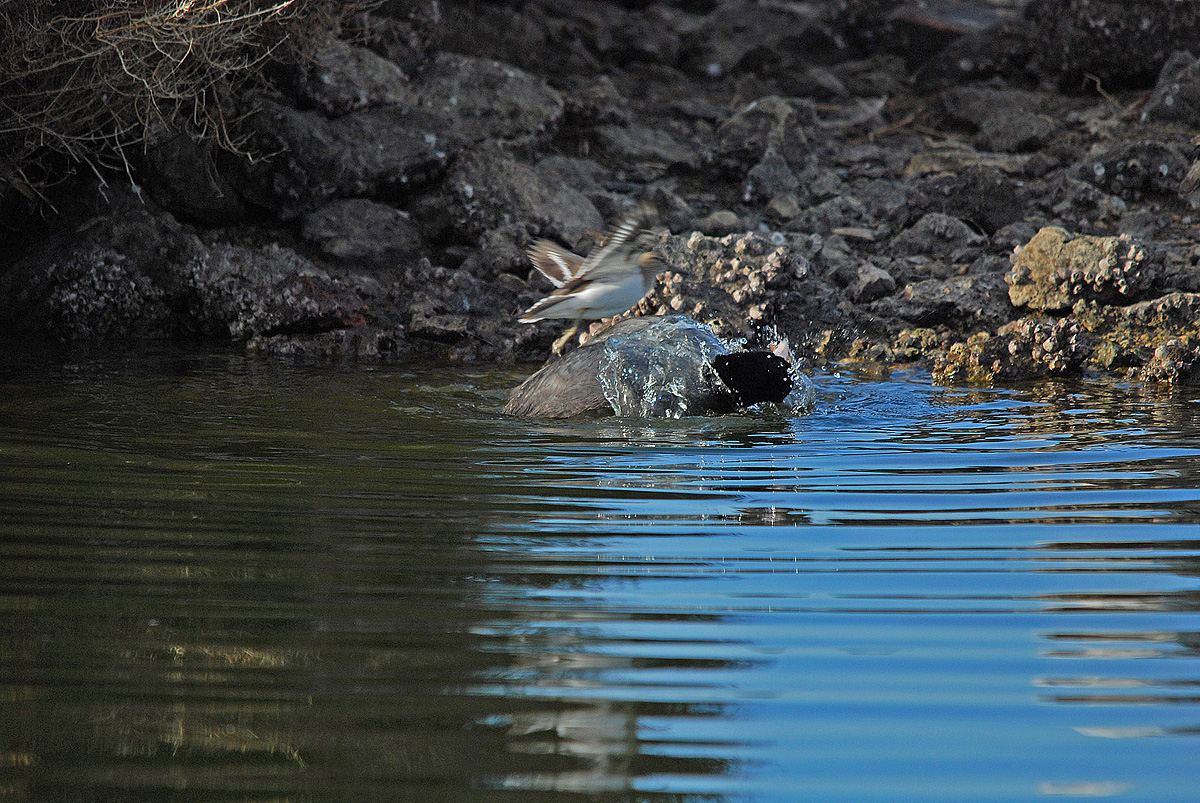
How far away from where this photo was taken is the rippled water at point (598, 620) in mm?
2119

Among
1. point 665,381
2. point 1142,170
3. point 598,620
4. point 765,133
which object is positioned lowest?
point 598,620

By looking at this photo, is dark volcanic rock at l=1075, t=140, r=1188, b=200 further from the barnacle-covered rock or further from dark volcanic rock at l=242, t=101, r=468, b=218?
dark volcanic rock at l=242, t=101, r=468, b=218

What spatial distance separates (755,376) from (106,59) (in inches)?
199

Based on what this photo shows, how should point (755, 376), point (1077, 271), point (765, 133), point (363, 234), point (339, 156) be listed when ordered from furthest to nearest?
point (765, 133) < point (339, 156) < point (363, 234) < point (1077, 271) < point (755, 376)

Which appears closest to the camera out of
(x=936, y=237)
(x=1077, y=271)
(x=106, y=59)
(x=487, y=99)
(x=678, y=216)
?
(x=106, y=59)

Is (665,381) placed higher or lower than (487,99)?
lower

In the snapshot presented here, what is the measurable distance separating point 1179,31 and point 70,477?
15.5m

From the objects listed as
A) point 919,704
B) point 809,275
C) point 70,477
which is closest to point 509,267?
point 809,275

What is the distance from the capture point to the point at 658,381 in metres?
6.63

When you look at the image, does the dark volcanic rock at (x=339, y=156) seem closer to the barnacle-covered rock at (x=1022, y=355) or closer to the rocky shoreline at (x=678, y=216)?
the rocky shoreline at (x=678, y=216)

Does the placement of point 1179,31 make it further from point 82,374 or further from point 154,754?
point 154,754

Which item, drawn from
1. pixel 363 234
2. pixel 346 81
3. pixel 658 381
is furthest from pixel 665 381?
pixel 346 81

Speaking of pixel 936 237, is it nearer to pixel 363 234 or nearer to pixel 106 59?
pixel 363 234

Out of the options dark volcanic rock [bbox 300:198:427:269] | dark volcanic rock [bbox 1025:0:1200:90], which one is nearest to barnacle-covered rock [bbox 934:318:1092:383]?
dark volcanic rock [bbox 300:198:427:269]
